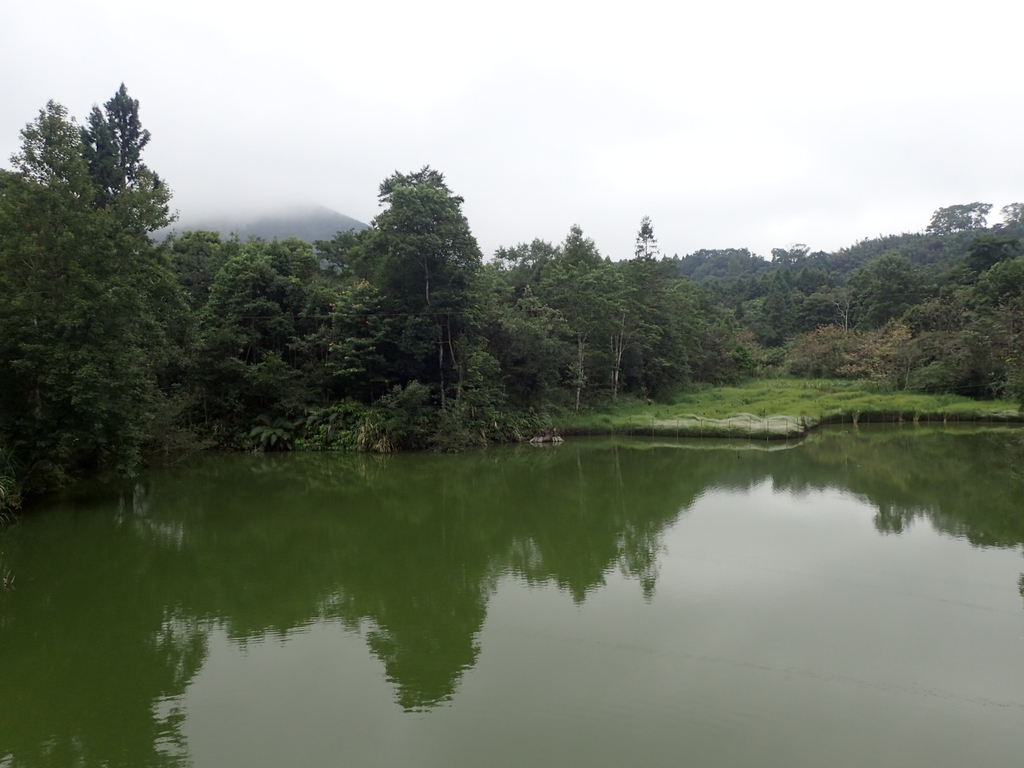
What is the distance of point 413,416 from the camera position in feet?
63.8

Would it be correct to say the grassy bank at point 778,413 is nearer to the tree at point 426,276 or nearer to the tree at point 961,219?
the tree at point 426,276

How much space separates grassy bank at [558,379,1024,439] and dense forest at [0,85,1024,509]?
52.9 inches

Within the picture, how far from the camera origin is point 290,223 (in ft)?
334

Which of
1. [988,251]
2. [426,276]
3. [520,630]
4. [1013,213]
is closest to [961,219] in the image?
[1013,213]

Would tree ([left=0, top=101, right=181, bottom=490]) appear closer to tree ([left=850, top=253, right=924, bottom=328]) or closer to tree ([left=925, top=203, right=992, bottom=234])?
tree ([left=850, top=253, right=924, bottom=328])

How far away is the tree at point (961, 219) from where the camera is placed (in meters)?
75.8

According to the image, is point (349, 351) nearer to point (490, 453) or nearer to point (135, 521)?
point (490, 453)

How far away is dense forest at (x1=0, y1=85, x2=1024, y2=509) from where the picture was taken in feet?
35.1

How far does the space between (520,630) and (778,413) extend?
19724 millimetres

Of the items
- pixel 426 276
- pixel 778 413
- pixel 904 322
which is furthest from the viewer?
pixel 904 322

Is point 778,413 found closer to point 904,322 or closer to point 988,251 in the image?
point 904,322

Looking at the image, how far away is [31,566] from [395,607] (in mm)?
5012

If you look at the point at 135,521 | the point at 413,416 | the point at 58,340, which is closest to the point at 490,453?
the point at 413,416

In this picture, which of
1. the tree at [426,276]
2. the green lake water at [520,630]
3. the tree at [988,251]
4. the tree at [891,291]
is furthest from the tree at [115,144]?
the tree at [988,251]
